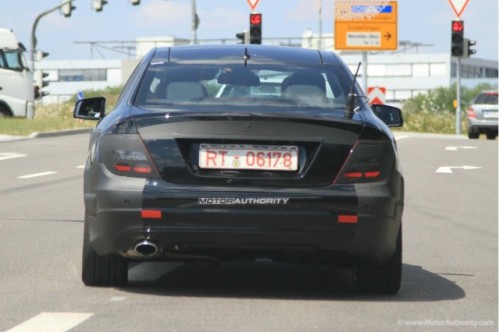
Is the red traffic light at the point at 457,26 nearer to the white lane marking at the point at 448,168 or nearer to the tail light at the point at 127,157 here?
the white lane marking at the point at 448,168

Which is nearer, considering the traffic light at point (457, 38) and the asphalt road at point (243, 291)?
the asphalt road at point (243, 291)

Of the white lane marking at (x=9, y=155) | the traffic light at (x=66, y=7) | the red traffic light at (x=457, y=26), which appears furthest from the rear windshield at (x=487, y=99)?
the white lane marking at (x=9, y=155)

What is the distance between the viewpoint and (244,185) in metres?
7.32

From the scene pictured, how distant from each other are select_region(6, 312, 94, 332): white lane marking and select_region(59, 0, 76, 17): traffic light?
4381 centimetres

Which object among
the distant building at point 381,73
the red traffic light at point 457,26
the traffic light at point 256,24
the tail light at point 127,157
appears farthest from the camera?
the distant building at point 381,73

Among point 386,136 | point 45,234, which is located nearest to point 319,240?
point 386,136

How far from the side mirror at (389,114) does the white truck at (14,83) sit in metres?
38.2

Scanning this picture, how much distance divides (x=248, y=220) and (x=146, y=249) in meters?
0.60

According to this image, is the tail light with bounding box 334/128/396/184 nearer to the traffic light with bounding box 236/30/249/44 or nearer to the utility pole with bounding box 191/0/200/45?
the traffic light with bounding box 236/30/249/44

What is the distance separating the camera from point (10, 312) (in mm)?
6980

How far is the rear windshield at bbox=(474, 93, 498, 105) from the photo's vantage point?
46000 mm

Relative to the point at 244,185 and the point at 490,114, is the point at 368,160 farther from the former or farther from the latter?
the point at 490,114

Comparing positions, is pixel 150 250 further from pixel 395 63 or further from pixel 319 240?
pixel 395 63

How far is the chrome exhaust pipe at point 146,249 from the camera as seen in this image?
292 inches
